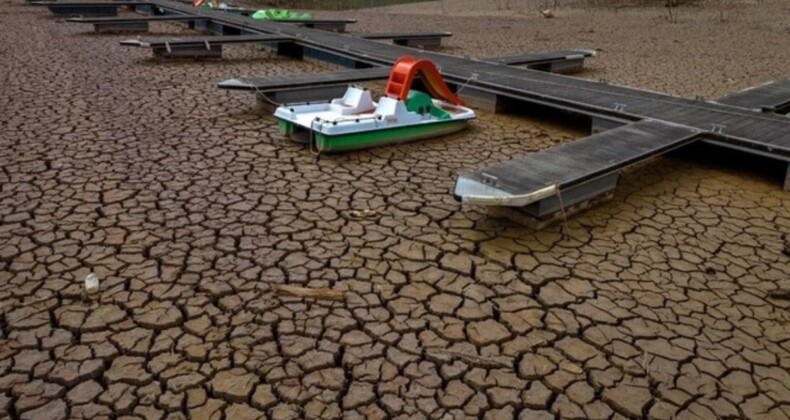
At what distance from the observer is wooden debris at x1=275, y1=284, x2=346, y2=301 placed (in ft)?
8.93

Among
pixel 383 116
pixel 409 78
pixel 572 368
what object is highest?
pixel 409 78

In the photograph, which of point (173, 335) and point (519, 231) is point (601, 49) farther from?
point (173, 335)

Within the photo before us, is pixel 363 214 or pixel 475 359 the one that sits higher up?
pixel 363 214

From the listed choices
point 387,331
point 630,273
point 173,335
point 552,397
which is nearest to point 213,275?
point 173,335

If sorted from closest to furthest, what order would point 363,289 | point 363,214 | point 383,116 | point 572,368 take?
point 572,368
point 363,289
point 363,214
point 383,116

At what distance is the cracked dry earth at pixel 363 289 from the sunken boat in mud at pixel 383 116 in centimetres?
17

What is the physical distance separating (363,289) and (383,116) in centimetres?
221

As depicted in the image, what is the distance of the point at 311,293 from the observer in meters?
2.74

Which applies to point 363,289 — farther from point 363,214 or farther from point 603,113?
point 603,113

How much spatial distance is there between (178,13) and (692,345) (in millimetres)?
12535

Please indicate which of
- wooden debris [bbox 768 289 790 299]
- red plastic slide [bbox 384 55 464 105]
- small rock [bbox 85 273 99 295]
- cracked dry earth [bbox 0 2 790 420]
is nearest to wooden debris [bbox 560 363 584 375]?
cracked dry earth [bbox 0 2 790 420]

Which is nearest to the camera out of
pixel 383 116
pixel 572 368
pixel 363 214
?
pixel 572 368

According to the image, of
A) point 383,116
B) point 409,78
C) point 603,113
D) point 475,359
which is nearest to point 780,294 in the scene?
point 475,359

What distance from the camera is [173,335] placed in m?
2.42
